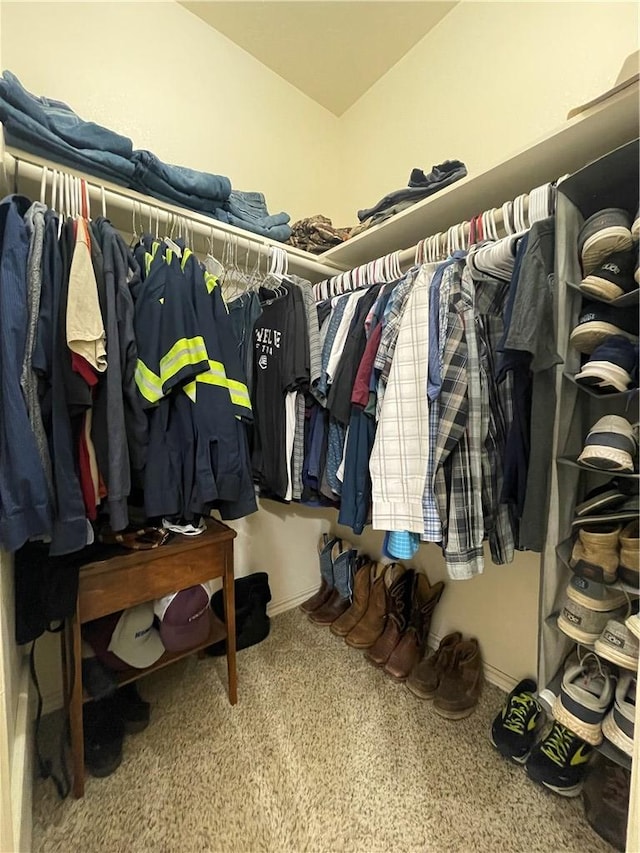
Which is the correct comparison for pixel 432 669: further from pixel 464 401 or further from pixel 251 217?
pixel 251 217

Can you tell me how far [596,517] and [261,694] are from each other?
1242mm

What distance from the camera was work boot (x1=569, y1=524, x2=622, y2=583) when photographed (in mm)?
633

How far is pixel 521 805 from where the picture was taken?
2.98ft

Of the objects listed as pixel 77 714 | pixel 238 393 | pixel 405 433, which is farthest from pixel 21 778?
pixel 405 433

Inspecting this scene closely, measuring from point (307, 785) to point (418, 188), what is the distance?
6.03 ft

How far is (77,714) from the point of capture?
0.91 m

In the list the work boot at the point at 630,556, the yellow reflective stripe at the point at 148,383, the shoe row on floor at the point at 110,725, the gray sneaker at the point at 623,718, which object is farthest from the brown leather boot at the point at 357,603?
the yellow reflective stripe at the point at 148,383

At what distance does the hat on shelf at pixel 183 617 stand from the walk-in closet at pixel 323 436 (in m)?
0.01

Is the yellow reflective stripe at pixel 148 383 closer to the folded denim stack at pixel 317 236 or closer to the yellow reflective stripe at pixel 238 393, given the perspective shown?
the yellow reflective stripe at pixel 238 393

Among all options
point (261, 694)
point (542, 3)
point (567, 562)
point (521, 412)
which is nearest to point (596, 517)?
point (567, 562)

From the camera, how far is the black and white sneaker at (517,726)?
1016 millimetres

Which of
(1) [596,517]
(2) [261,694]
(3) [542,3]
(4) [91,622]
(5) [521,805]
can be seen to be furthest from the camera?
(2) [261,694]

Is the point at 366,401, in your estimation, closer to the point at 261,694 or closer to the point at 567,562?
the point at 567,562

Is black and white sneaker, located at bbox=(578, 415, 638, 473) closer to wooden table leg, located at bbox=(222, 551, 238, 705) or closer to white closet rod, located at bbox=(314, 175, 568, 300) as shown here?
white closet rod, located at bbox=(314, 175, 568, 300)
